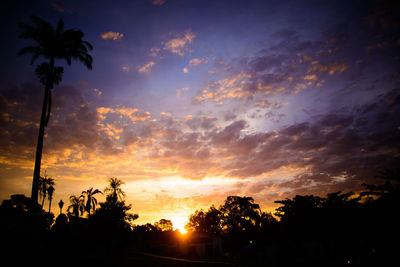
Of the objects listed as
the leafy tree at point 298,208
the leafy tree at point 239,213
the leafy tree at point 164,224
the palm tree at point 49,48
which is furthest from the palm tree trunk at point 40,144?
the leafy tree at point 164,224

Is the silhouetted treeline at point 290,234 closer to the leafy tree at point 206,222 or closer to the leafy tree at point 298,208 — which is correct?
the leafy tree at point 298,208

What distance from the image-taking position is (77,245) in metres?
12.7

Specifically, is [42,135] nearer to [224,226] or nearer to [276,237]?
[276,237]

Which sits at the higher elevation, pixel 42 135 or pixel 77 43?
pixel 77 43

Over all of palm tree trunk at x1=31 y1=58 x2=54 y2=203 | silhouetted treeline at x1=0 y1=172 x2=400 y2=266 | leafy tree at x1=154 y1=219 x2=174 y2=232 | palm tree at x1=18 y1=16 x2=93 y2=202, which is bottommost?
leafy tree at x1=154 y1=219 x2=174 y2=232

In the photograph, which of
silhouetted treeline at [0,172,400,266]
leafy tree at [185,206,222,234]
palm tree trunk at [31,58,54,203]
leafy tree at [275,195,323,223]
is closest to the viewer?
silhouetted treeline at [0,172,400,266]

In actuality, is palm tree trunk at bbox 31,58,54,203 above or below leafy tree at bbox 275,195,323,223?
→ above

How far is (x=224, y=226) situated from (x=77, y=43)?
7695 centimetres

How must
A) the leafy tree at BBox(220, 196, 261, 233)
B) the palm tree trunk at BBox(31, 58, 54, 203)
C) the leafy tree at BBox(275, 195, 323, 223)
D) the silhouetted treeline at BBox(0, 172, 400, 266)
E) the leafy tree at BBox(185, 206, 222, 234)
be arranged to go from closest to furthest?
the silhouetted treeline at BBox(0, 172, 400, 266), the palm tree trunk at BBox(31, 58, 54, 203), the leafy tree at BBox(275, 195, 323, 223), the leafy tree at BBox(220, 196, 261, 233), the leafy tree at BBox(185, 206, 222, 234)

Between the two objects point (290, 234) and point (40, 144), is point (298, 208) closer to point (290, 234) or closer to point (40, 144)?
point (290, 234)

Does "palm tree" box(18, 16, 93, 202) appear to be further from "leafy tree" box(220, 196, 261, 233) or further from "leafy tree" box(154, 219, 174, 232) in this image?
"leafy tree" box(154, 219, 174, 232)

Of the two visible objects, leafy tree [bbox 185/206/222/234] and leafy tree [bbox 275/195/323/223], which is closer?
leafy tree [bbox 275/195/323/223]

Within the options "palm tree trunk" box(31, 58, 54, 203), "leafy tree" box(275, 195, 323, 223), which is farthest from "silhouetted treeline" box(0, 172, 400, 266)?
"palm tree trunk" box(31, 58, 54, 203)

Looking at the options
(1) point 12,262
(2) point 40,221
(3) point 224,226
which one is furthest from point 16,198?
(3) point 224,226
